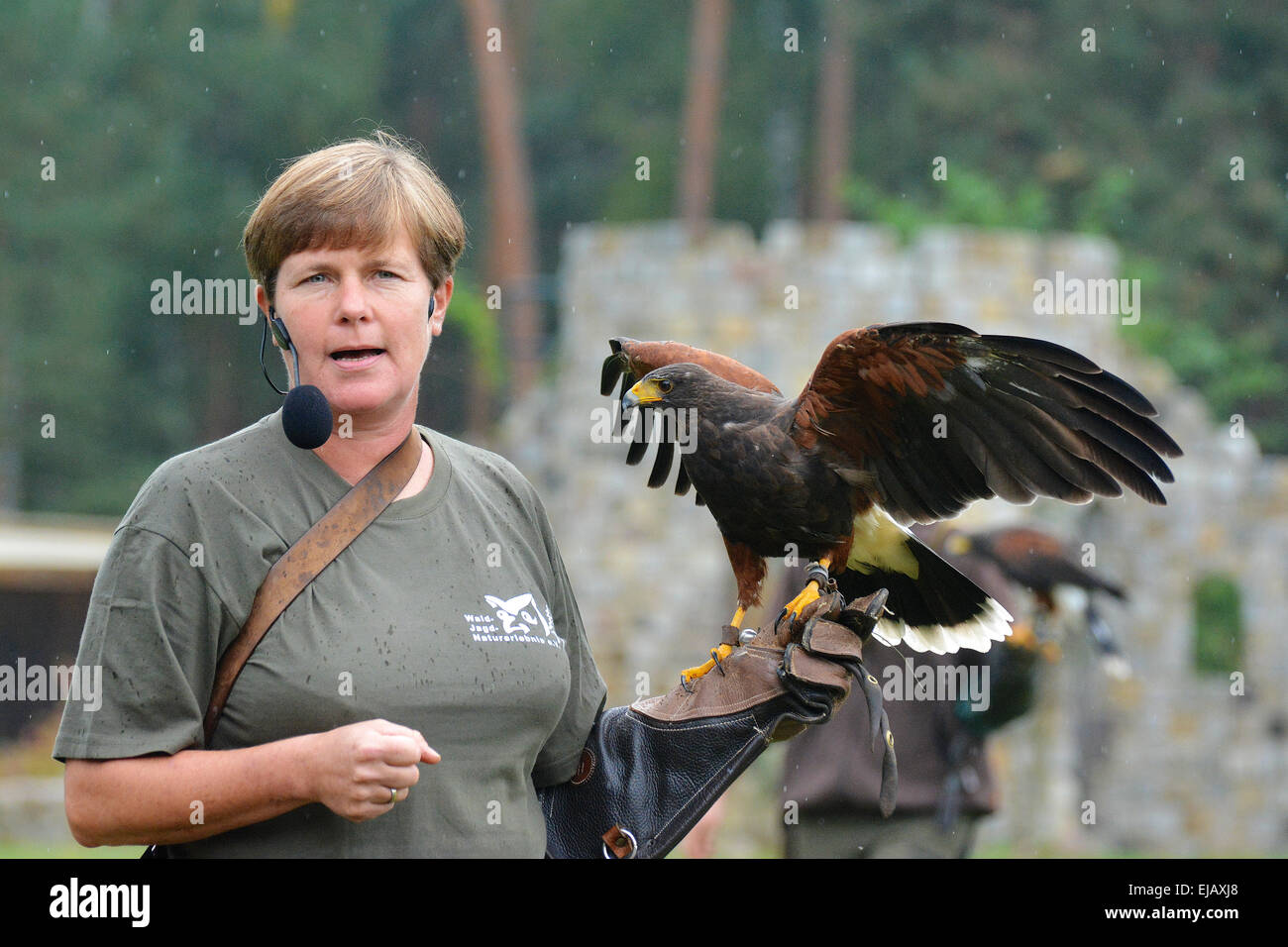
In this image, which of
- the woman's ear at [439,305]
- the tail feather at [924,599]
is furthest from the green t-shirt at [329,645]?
the tail feather at [924,599]

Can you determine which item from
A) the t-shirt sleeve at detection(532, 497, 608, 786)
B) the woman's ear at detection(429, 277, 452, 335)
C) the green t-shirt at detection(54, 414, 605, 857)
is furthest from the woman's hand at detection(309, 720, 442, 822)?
the woman's ear at detection(429, 277, 452, 335)

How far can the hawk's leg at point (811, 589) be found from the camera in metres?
2.65

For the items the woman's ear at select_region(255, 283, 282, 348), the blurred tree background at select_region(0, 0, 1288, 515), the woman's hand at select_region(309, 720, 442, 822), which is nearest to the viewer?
A: the woman's hand at select_region(309, 720, 442, 822)

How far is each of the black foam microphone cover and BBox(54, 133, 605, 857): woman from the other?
4 centimetres

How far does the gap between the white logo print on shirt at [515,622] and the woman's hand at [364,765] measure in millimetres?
272

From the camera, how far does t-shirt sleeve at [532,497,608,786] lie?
2389 millimetres

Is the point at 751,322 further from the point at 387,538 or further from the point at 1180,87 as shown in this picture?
the point at 1180,87

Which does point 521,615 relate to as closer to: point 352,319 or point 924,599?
point 352,319

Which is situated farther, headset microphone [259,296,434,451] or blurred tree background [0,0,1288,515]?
blurred tree background [0,0,1288,515]

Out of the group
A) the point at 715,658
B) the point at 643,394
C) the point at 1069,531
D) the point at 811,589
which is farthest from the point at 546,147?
the point at 715,658

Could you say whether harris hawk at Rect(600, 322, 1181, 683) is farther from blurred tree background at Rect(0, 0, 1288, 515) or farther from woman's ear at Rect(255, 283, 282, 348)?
blurred tree background at Rect(0, 0, 1288, 515)

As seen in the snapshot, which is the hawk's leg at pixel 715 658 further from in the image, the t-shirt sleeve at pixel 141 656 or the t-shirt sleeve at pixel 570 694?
the t-shirt sleeve at pixel 141 656

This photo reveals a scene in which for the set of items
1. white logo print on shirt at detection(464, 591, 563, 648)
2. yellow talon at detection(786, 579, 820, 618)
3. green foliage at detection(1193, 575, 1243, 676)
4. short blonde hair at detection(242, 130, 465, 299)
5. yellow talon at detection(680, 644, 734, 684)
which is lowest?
yellow talon at detection(680, 644, 734, 684)

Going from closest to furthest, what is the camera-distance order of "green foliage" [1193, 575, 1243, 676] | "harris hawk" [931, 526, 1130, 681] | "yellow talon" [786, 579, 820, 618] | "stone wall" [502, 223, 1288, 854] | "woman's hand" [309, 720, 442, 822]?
"woman's hand" [309, 720, 442, 822], "yellow talon" [786, 579, 820, 618], "harris hawk" [931, 526, 1130, 681], "stone wall" [502, 223, 1288, 854], "green foliage" [1193, 575, 1243, 676]
